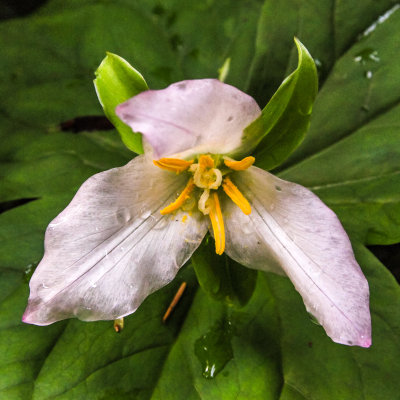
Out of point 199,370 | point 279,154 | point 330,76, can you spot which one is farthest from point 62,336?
point 330,76

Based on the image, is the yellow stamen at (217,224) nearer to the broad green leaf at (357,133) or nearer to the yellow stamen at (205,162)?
the yellow stamen at (205,162)

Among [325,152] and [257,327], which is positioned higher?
[325,152]

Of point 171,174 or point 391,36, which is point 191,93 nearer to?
point 171,174

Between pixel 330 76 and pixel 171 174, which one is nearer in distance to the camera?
pixel 171 174

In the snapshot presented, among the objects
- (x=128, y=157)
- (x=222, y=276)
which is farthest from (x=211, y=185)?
(x=128, y=157)

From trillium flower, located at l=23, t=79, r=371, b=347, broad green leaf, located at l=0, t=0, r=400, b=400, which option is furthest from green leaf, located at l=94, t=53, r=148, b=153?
broad green leaf, located at l=0, t=0, r=400, b=400

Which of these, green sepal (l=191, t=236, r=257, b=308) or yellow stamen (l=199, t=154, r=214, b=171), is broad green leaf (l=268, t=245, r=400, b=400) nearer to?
green sepal (l=191, t=236, r=257, b=308)

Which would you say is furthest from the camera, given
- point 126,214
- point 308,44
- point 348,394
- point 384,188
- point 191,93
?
point 308,44

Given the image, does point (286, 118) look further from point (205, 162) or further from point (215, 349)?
point (215, 349)
